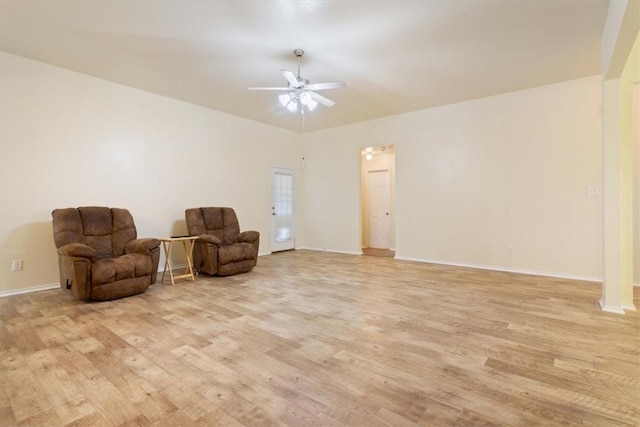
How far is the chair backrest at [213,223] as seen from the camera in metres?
4.95

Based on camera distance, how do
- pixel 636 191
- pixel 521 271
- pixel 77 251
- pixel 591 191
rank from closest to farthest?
pixel 77 251
pixel 636 191
pixel 591 191
pixel 521 271

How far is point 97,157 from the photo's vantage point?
4402mm

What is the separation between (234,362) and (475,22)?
12.3ft

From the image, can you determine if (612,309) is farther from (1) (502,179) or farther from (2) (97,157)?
(2) (97,157)

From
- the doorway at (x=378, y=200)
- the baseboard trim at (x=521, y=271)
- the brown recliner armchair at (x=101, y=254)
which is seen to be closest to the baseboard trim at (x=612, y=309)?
the baseboard trim at (x=521, y=271)

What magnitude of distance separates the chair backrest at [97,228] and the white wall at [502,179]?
4432 millimetres

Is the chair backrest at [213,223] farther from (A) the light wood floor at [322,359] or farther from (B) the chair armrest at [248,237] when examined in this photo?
(A) the light wood floor at [322,359]

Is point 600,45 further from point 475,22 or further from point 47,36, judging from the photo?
point 47,36

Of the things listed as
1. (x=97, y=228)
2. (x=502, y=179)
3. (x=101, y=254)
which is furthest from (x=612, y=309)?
(x=97, y=228)

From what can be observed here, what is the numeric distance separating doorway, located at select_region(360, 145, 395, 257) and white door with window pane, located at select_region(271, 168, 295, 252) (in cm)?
182

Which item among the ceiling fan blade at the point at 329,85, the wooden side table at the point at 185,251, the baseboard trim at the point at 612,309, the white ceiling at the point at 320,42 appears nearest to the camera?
the white ceiling at the point at 320,42

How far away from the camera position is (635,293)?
367cm

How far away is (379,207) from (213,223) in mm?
4396

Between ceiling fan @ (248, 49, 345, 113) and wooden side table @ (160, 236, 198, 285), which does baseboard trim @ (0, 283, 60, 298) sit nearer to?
wooden side table @ (160, 236, 198, 285)
